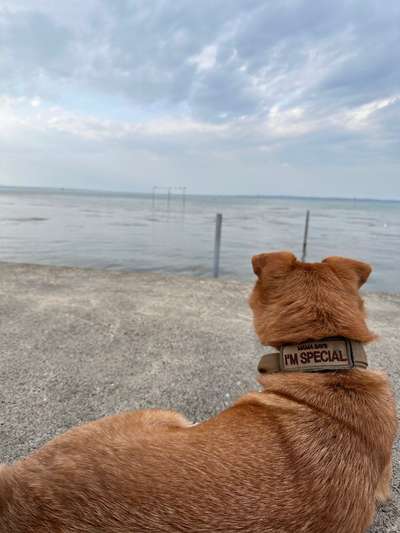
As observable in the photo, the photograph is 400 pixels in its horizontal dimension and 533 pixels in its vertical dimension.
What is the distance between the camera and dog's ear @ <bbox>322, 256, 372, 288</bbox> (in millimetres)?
2067

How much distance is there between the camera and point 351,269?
2104mm

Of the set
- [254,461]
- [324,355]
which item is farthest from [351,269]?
[254,461]

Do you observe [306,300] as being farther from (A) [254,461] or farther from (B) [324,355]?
(A) [254,461]

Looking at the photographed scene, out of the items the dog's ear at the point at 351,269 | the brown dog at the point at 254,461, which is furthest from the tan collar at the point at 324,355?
the dog's ear at the point at 351,269

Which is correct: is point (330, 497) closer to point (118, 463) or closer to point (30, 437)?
point (118, 463)

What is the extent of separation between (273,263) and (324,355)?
613mm

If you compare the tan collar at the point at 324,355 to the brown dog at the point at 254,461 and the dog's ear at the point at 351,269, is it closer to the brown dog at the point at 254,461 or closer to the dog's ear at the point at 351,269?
the brown dog at the point at 254,461

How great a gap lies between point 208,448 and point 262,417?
333mm

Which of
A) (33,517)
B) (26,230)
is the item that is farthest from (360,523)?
(26,230)

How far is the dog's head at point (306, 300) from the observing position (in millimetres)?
1818

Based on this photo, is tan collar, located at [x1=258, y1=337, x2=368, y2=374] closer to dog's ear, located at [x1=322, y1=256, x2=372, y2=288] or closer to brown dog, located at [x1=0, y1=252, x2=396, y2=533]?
brown dog, located at [x1=0, y1=252, x2=396, y2=533]

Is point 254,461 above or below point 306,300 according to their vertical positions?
below

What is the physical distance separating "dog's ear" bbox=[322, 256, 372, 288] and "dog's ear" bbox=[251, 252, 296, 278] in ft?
0.79

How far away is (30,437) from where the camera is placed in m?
2.63
